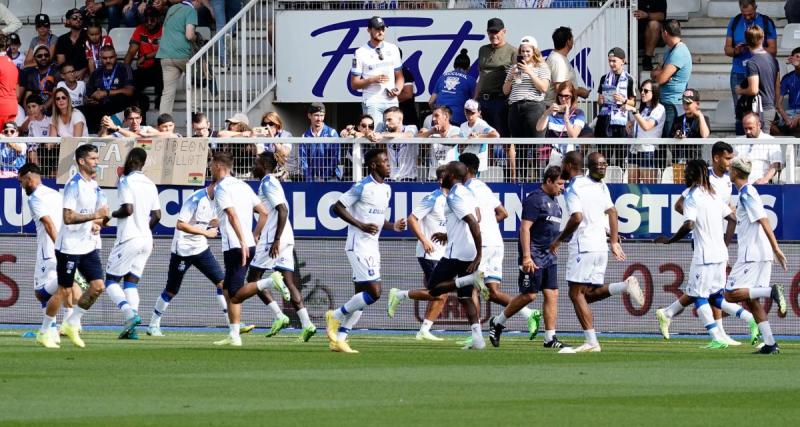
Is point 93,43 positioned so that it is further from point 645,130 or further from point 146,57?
point 645,130

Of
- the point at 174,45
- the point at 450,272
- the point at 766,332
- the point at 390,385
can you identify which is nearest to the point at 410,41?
the point at 174,45

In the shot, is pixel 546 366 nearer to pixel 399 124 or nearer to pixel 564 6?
pixel 399 124

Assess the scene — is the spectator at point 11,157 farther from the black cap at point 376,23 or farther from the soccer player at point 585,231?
the soccer player at point 585,231

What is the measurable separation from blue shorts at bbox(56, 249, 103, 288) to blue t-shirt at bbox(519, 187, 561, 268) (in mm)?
4584

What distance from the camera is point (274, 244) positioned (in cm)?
1794

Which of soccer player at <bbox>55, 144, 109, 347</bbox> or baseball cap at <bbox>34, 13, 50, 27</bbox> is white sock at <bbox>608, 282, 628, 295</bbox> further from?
baseball cap at <bbox>34, 13, 50, 27</bbox>

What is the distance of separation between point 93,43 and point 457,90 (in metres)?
6.36

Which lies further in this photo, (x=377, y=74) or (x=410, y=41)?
(x=410, y=41)

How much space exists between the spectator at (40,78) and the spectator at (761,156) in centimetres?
1082

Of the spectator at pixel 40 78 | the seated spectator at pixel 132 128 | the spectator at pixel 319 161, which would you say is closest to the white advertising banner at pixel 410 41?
the spectator at pixel 319 161

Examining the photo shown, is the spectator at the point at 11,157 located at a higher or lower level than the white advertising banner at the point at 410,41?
lower

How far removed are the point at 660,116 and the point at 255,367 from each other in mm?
8040

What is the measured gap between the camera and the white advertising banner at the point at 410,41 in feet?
75.4

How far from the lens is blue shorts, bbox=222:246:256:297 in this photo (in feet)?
57.2
